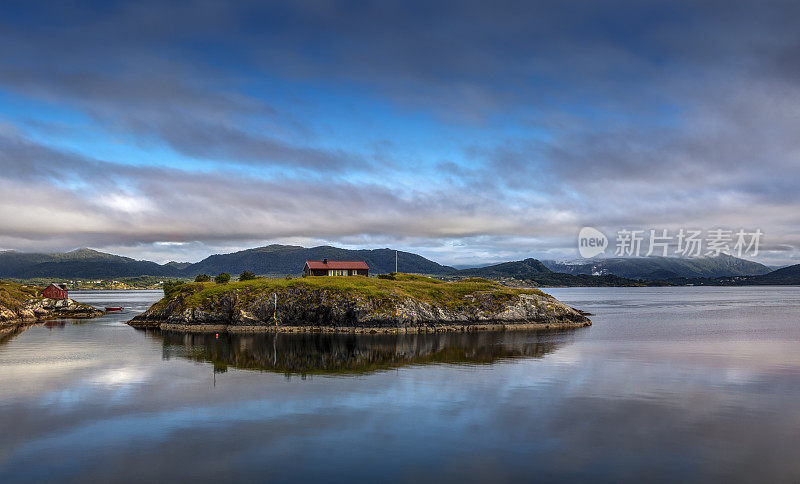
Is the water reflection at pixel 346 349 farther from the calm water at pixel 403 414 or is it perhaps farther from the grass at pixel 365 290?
the grass at pixel 365 290

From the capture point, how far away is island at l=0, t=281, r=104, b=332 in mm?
141500

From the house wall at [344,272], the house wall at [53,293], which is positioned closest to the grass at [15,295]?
the house wall at [53,293]

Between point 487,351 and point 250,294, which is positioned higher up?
point 250,294

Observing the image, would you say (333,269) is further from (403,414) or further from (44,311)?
(403,414)

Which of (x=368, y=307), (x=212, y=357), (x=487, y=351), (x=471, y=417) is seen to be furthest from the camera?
(x=368, y=307)

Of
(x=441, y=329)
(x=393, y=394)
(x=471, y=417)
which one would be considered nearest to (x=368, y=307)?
(x=441, y=329)

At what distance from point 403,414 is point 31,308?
169 meters

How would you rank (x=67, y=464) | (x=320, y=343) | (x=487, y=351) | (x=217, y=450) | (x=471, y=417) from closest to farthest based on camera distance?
(x=67, y=464) < (x=217, y=450) < (x=471, y=417) < (x=487, y=351) < (x=320, y=343)

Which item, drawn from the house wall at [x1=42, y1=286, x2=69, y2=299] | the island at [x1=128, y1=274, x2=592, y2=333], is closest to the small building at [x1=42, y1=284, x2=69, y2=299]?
the house wall at [x1=42, y1=286, x2=69, y2=299]

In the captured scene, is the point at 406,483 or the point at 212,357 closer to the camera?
the point at 406,483

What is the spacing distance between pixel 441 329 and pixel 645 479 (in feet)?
302

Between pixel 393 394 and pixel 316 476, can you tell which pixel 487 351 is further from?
pixel 316 476

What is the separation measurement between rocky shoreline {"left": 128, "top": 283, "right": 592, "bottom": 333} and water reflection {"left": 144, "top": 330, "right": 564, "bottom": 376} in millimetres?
7137

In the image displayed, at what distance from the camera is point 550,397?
52062 millimetres
